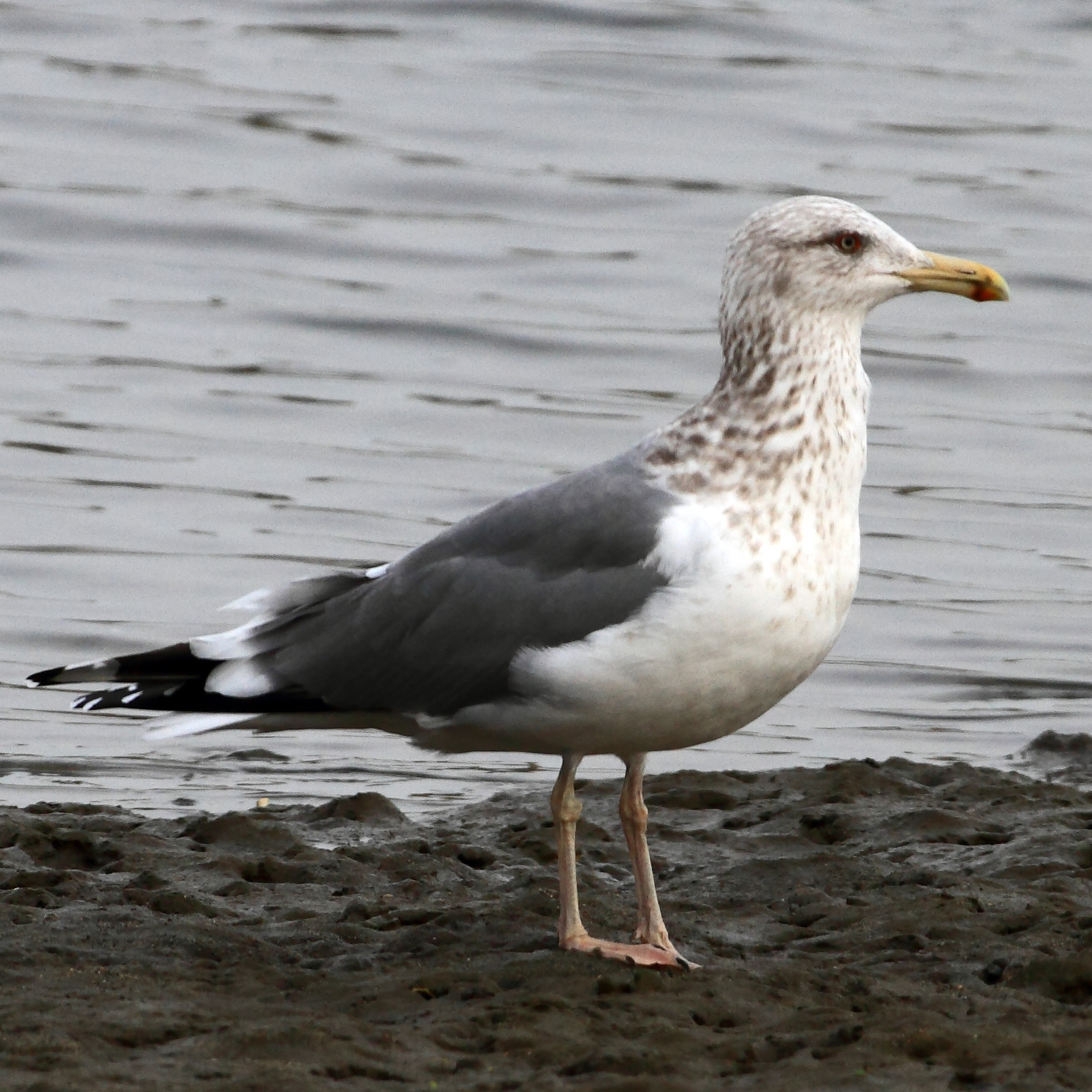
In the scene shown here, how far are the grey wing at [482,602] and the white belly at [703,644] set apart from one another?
87mm

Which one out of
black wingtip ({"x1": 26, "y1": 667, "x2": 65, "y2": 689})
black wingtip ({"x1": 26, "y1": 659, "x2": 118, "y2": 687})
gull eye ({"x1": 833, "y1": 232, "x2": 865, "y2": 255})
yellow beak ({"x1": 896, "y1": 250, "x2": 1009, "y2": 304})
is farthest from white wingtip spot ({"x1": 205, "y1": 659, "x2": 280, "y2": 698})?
yellow beak ({"x1": 896, "y1": 250, "x2": 1009, "y2": 304})

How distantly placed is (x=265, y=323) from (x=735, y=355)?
32.7ft

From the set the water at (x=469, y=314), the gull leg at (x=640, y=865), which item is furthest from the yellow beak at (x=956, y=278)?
the water at (x=469, y=314)

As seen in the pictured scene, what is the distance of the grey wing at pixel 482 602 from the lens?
233 inches

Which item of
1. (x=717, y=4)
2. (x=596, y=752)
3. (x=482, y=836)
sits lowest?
(x=482, y=836)

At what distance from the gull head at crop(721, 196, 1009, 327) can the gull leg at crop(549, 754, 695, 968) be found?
1.36 m

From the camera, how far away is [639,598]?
5.79 m

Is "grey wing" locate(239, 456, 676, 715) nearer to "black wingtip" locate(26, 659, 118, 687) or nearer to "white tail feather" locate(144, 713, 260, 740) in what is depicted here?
"white tail feather" locate(144, 713, 260, 740)

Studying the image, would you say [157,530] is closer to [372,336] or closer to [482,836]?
[372,336]

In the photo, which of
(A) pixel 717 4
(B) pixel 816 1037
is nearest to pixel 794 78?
(A) pixel 717 4

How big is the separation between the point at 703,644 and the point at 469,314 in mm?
10826

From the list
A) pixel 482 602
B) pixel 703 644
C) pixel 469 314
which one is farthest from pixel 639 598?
pixel 469 314

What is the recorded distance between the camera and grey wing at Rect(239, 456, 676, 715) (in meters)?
5.93

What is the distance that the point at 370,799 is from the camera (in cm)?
761
